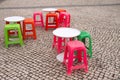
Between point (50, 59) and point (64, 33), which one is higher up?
point (64, 33)

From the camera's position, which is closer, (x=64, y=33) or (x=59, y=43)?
(x=64, y=33)

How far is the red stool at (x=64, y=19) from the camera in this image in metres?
6.99

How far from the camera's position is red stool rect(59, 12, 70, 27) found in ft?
22.9

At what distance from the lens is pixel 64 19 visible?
734 cm

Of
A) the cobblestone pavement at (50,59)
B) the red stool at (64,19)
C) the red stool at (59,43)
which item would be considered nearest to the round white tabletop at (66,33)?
the red stool at (59,43)

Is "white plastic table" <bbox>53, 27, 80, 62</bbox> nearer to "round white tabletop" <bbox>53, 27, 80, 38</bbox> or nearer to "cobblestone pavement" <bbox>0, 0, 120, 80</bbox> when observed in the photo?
"round white tabletop" <bbox>53, 27, 80, 38</bbox>

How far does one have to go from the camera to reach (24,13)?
10.2m

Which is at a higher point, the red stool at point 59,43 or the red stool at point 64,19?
the red stool at point 64,19

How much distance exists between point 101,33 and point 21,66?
3.53 metres

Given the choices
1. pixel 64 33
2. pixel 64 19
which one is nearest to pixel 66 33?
pixel 64 33

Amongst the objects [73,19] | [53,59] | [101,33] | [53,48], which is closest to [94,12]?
[73,19]

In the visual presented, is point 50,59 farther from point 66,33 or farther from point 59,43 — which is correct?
point 66,33

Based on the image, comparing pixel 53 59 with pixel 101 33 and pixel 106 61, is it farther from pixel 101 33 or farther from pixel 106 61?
pixel 101 33

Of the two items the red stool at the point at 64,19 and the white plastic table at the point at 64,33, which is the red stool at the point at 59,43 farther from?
the red stool at the point at 64,19
